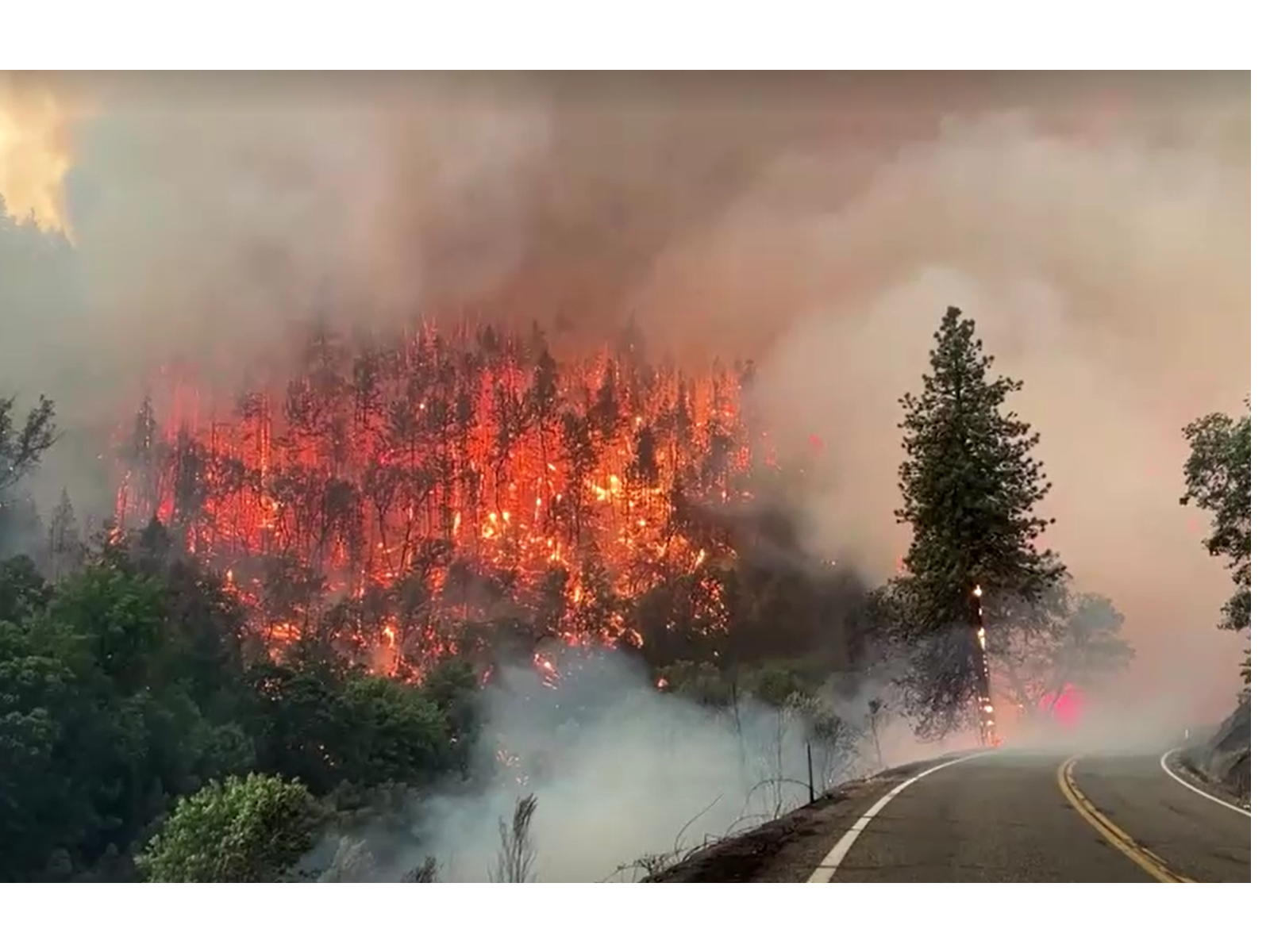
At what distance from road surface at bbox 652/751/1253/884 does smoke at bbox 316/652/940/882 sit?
0.36 meters

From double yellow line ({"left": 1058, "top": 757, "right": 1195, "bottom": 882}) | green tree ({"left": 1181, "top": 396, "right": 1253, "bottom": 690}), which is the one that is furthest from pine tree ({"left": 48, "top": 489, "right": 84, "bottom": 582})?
green tree ({"left": 1181, "top": 396, "right": 1253, "bottom": 690})

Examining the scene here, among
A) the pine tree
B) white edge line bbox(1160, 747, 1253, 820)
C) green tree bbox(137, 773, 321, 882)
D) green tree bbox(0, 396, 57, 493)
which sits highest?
green tree bbox(0, 396, 57, 493)

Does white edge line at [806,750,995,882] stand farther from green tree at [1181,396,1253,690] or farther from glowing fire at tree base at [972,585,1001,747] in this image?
green tree at [1181,396,1253,690]

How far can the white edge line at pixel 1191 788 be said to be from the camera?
186 inches

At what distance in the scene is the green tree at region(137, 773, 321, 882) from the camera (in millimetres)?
3914

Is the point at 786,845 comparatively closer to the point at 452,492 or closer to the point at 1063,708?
the point at 1063,708

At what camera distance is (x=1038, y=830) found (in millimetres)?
4285

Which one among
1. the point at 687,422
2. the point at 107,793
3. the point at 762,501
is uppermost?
the point at 687,422

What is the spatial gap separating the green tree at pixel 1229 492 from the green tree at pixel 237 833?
523cm

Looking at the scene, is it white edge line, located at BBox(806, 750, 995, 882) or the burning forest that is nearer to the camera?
white edge line, located at BBox(806, 750, 995, 882)

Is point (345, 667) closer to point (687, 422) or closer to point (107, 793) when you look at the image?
point (107, 793)
